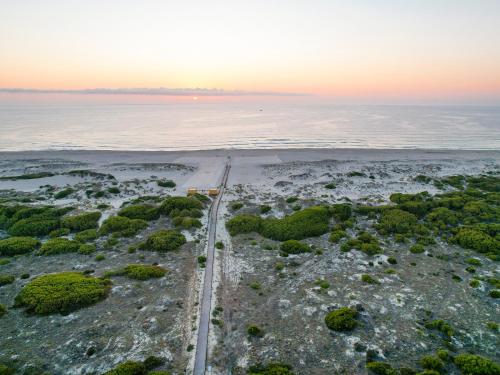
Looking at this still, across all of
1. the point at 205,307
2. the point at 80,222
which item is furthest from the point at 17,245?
the point at 205,307

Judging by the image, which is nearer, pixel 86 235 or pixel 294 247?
pixel 294 247

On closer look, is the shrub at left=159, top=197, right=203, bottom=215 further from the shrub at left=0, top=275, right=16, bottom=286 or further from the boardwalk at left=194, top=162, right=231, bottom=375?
the shrub at left=0, top=275, right=16, bottom=286

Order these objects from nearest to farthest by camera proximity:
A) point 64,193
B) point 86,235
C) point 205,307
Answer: point 205,307, point 86,235, point 64,193

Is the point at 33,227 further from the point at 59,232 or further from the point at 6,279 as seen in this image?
the point at 6,279

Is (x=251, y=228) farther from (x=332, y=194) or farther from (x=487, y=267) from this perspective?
(x=487, y=267)

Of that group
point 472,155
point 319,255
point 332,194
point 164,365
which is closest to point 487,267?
point 319,255

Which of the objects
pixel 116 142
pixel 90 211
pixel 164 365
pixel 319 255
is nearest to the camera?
pixel 164 365
